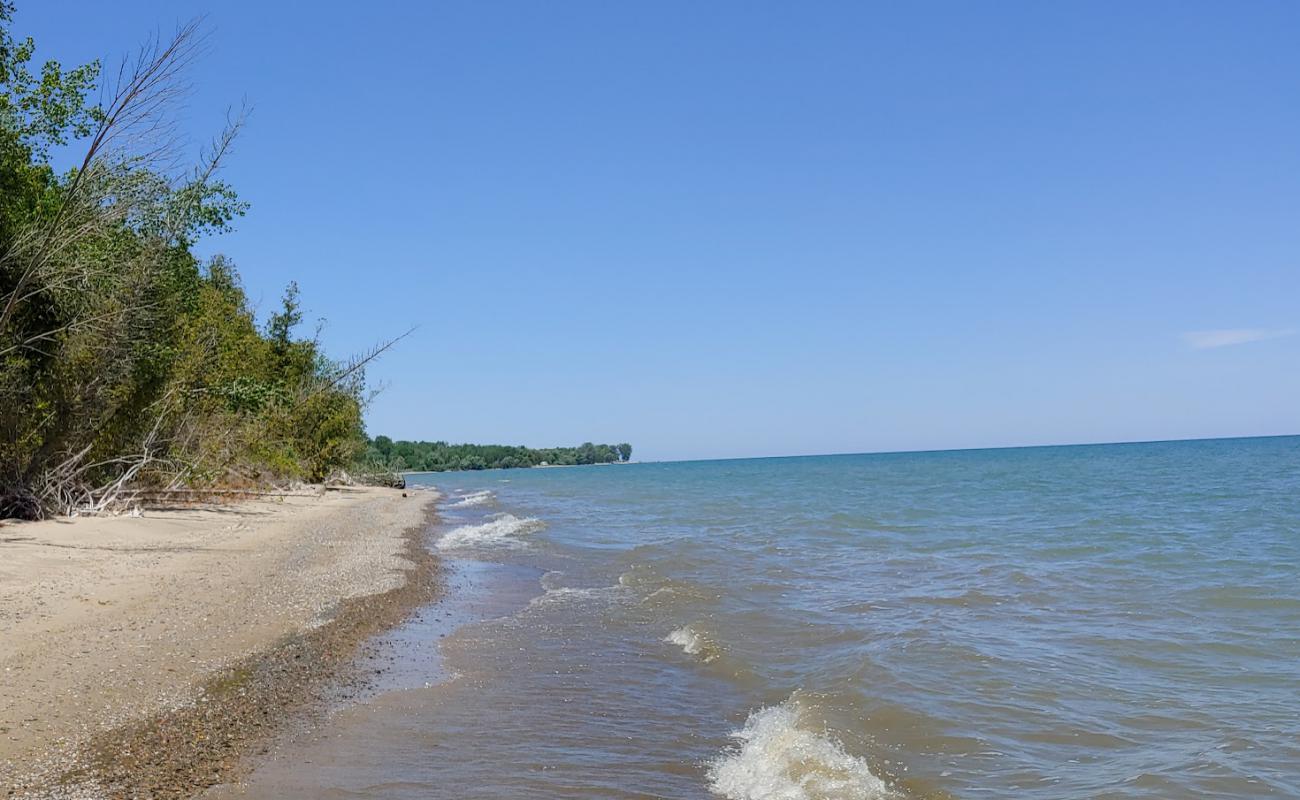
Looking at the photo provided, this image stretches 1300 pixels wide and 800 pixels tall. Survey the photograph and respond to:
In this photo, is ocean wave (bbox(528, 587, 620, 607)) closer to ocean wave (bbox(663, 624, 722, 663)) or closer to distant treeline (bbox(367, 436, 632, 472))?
ocean wave (bbox(663, 624, 722, 663))

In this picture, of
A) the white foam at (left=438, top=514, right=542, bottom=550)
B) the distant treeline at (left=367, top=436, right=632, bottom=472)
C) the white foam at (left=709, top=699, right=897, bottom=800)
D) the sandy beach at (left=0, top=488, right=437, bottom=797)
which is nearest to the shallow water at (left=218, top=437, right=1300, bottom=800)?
the white foam at (left=709, top=699, right=897, bottom=800)

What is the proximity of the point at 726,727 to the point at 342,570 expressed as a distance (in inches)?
402

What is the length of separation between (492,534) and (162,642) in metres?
18.6

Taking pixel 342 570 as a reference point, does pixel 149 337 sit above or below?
above

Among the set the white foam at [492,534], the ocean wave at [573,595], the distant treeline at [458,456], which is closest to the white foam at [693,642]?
the ocean wave at [573,595]

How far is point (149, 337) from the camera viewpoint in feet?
70.8

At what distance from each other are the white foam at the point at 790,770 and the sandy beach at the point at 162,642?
357cm

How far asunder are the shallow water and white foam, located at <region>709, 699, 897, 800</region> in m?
0.02

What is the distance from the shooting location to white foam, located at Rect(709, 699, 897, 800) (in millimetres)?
6191

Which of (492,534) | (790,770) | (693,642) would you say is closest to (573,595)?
(693,642)

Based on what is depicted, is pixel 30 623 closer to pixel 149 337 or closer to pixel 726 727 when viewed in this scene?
pixel 726 727

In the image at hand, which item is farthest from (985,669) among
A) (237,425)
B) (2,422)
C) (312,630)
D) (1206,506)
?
(237,425)

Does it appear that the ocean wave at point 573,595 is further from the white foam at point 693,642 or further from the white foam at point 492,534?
the white foam at point 492,534

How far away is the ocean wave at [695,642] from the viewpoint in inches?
417
